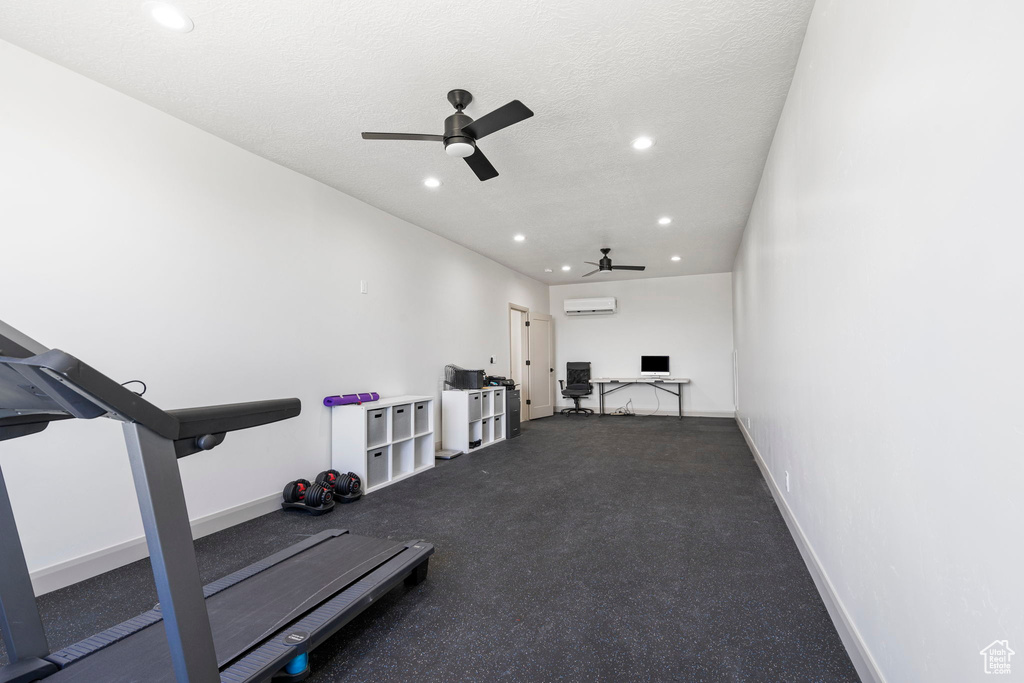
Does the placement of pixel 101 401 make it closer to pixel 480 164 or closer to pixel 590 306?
pixel 480 164

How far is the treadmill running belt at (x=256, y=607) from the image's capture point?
1421mm

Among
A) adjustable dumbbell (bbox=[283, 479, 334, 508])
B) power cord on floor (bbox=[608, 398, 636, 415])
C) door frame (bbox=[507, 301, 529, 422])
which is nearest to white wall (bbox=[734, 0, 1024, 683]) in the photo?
adjustable dumbbell (bbox=[283, 479, 334, 508])

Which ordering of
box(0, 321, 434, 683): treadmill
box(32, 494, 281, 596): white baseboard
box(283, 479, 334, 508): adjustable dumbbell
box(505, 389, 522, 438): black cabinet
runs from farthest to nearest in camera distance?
box(505, 389, 522, 438): black cabinet → box(283, 479, 334, 508): adjustable dumbbell → box(32, 494, 281, 596): white baseboard → box(0, 321, 434, 683): treadmill

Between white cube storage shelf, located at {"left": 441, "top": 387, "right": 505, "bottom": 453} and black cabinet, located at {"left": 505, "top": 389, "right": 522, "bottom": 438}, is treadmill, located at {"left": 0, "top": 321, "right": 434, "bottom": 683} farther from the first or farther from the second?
black cabinet, located at {"left": 505, "top": 389, "right": 522, "bottom": 438}

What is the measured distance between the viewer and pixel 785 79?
8.36 ft

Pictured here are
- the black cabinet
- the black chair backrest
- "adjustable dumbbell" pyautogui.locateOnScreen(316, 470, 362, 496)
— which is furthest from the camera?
the black chair backrest

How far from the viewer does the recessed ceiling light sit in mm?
1979

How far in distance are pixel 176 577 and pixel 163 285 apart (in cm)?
244

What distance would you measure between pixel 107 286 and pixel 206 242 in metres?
0.66

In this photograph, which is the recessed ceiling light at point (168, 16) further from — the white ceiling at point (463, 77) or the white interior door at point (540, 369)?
the white interior door at point (540, 369)

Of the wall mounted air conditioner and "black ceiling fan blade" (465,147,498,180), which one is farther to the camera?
the wall mounted air conditioner

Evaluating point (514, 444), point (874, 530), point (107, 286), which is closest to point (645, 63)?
point (874, 530)

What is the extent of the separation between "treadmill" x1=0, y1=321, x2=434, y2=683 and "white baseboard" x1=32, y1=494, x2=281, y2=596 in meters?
0.51

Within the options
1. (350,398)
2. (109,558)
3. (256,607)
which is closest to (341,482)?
(350,398)
